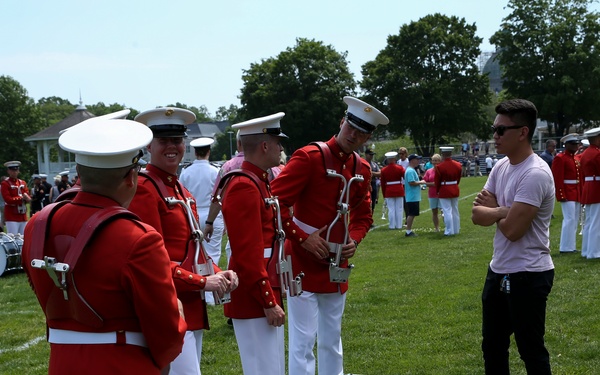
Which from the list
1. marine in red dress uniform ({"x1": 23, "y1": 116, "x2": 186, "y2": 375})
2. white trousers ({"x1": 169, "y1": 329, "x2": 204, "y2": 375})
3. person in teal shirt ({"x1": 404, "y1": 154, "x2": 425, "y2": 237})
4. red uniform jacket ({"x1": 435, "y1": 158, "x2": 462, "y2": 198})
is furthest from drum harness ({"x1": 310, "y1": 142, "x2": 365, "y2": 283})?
person in teal shirt ({"x1": 404, "y1": 154, "x2": 425, "y2": 237})

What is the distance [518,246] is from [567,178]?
401 inches

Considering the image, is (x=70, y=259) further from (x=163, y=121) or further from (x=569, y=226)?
(x=569, y=226)

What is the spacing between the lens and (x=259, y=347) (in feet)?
15.1

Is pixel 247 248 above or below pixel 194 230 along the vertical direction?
below

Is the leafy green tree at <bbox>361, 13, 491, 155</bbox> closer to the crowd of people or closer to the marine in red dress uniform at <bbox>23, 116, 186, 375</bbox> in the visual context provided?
the crowd of people

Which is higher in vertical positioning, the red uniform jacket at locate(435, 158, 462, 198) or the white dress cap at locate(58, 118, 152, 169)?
the white dress cap at locate(58, 118, 152, 169)

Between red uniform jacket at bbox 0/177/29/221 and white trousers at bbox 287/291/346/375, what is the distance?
15180 mm

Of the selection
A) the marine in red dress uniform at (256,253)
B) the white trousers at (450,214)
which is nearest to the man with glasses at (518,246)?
the marine in red dress uniform at (256,253)

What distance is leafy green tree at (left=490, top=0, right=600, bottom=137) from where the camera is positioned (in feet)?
216

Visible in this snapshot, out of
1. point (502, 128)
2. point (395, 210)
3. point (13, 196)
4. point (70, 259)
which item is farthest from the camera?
point (395, 210)

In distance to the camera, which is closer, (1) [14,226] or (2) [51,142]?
(1) [14,226]

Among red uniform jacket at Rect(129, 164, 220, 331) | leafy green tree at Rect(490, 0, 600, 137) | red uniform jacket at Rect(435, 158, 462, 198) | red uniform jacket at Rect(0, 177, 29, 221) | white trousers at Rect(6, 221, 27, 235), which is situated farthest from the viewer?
leafy green tree at Rect(490, 0, 600, 137)

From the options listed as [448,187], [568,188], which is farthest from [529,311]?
[448,187]

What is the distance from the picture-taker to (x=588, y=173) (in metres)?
12.8
